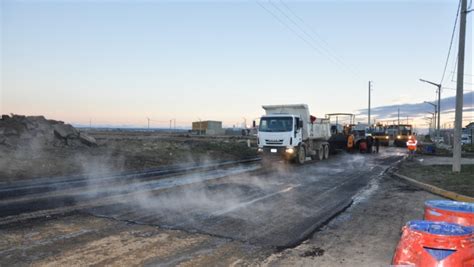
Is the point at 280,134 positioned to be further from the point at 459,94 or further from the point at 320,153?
the point at 459,94

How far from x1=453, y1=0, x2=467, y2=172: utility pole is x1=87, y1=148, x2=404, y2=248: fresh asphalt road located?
4537 mm

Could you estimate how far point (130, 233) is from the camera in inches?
281

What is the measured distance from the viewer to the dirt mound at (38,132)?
23297 millimetres

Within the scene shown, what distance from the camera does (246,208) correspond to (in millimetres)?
9578

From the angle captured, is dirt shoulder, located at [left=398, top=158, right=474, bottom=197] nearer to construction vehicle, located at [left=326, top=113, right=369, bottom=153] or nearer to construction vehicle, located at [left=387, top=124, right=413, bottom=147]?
construction vehicle, located at [left=326, top=113, right=369, bottom=153]

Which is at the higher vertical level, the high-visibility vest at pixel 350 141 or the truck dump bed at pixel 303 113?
the truck dump bed at pixel 303 113

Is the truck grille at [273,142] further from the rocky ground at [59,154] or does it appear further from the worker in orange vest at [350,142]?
the worker in orange vest at [350,142]

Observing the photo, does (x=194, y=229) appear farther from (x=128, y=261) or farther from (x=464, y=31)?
(x=464, y=31)

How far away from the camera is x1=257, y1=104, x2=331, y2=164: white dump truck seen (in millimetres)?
21812

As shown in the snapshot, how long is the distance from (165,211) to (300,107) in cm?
1636

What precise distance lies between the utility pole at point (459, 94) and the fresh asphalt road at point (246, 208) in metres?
4.54

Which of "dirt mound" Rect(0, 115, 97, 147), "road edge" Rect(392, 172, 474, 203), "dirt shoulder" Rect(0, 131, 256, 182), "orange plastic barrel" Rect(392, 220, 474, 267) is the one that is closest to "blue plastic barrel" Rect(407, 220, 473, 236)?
"orange plastic barrel" Rect(392, 220, 474, 267)

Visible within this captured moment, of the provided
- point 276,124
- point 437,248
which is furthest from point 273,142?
point 437,248

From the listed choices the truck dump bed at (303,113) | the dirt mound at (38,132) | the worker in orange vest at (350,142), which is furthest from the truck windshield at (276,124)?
the worker in orange vest at (350,142)
